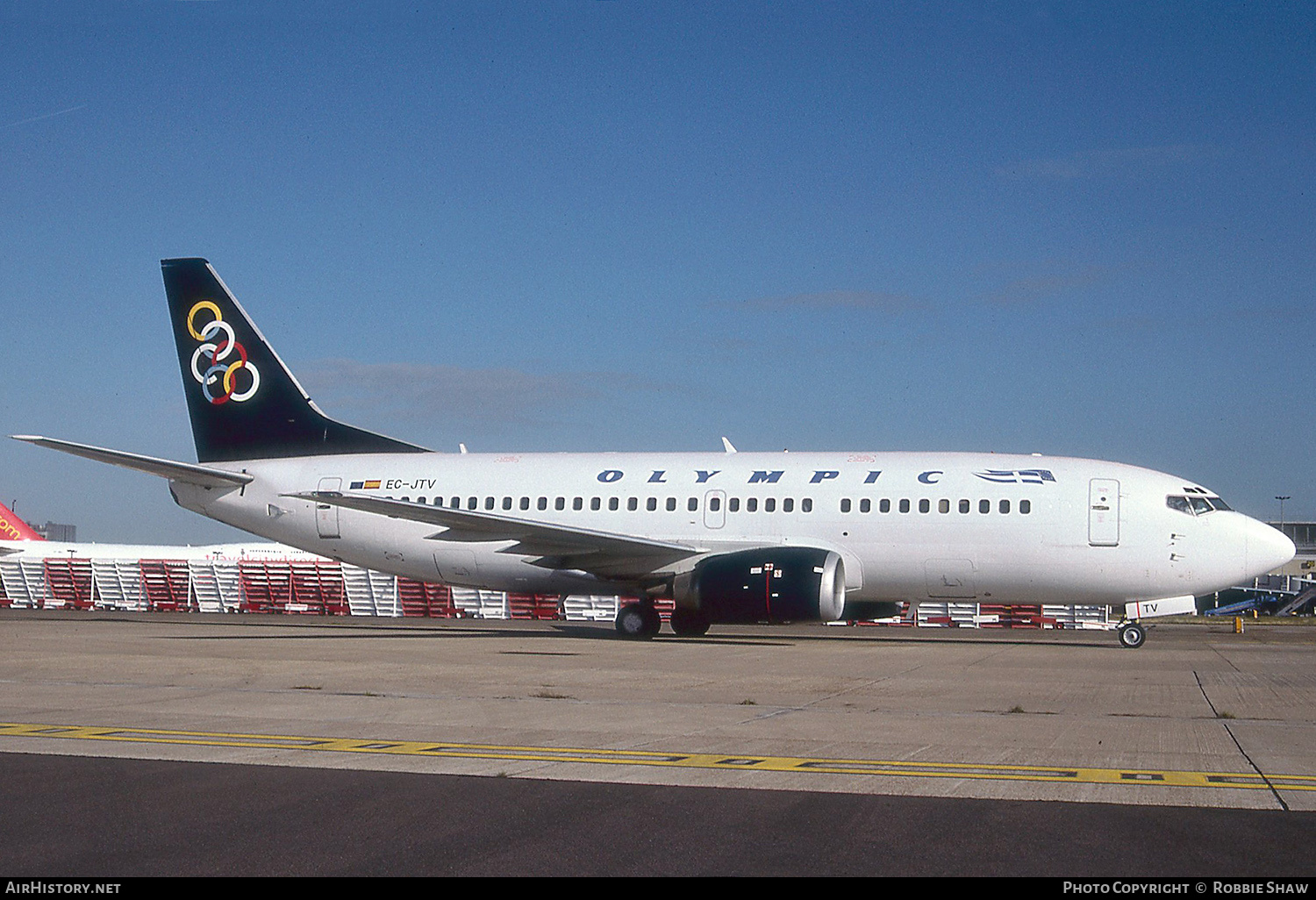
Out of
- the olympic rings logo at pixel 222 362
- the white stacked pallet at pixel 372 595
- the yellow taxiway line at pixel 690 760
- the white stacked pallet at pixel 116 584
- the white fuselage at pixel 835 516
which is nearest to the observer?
the yellow taxiway line at pixel 690 760

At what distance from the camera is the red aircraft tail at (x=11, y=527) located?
178 feet

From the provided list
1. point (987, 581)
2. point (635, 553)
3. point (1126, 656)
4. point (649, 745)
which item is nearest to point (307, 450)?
point (635, 553)

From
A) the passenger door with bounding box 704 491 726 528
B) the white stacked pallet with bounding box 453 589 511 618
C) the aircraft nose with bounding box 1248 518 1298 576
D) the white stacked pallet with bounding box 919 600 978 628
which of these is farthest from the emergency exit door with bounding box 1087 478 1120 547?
the white stacked pallet with bounding box 453 589 511 618

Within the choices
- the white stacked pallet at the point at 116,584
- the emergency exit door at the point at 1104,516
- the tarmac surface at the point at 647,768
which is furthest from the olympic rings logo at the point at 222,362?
the emergency exit door at the point at 1104,516

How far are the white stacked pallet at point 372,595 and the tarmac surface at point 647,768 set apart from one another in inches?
926

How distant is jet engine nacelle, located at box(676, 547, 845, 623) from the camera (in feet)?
72.6

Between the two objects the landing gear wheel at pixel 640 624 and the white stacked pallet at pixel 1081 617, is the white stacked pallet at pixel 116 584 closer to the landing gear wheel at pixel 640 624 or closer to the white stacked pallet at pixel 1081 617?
the landing gear wheel at pixel 640 624

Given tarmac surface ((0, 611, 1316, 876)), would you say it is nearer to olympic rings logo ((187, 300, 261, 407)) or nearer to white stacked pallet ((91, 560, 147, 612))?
olympic rings logo ((187, 300, 261, 407))

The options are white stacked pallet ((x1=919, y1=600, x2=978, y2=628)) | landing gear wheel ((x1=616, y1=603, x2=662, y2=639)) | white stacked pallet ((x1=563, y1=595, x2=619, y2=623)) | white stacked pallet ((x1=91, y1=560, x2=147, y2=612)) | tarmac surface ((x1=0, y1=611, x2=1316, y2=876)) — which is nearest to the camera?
tarmac surface ((x1=0, y1=611, x2=1316, y2=876))

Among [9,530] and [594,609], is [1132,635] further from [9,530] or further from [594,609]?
[9,530]

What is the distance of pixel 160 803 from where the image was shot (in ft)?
23.6

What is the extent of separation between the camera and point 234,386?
28531 mm

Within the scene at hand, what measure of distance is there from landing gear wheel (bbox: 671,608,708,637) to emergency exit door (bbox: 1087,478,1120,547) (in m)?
7.42
